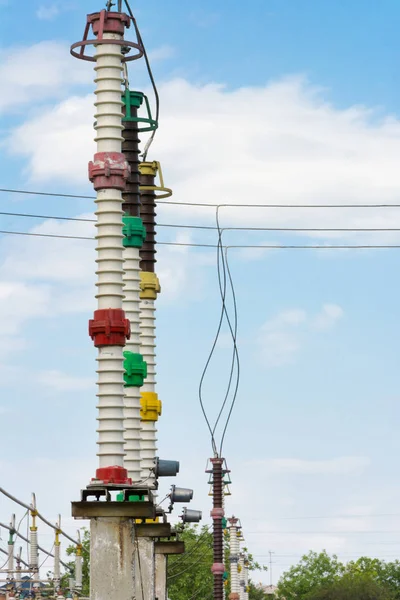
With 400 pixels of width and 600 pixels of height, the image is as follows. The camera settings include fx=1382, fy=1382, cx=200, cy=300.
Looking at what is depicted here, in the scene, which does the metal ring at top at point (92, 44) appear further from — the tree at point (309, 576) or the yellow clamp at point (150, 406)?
the tree at point (309, 576)

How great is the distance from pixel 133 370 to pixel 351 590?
124796 mm

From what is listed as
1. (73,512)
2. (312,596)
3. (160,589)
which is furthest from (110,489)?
(312,596)

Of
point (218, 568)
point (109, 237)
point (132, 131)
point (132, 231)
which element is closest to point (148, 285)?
point (132, 231)

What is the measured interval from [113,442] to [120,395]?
806 millimetres

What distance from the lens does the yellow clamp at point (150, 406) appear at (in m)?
33.7

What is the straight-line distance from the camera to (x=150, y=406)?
3388 centimetres

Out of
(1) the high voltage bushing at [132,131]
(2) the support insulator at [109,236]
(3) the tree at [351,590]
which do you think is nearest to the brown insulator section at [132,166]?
(1) the high voltage bushing at [132,131]

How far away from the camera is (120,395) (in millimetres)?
23500

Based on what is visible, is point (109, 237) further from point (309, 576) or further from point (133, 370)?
point (309, 576)

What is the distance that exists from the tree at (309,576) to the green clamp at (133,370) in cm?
12921

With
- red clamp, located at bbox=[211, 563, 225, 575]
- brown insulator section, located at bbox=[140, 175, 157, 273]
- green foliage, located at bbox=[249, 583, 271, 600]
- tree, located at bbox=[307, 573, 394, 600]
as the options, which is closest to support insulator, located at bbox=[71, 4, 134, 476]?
brown insulator section, located at bbox=[140, 175, 157, 273]

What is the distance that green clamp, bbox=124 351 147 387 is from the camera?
2830 centimetres

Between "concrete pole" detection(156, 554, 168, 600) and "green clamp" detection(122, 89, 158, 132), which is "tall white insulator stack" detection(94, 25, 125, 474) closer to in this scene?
"green clamp" detection(122, 89, 158, 132)

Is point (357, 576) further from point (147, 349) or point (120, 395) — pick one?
point (120, 395)
